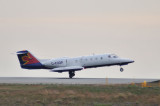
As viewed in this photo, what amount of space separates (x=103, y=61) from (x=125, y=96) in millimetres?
27151

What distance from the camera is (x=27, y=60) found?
63.2 meters

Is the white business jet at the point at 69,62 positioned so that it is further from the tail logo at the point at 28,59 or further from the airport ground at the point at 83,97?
the airport ground at the point at 83,97

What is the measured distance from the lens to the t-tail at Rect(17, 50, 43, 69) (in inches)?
2482

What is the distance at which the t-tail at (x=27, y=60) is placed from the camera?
6303 centimetres

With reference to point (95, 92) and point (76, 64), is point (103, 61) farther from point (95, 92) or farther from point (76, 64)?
point (95, 92)

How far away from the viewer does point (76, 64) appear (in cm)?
6141

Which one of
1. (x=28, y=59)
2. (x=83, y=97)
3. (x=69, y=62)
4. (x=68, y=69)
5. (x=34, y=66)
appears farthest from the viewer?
(x=34, y=66)

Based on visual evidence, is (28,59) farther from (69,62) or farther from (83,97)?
(83,97)

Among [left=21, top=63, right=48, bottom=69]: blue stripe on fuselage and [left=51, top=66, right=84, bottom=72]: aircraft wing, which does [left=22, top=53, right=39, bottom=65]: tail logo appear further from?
[left=51, top=66, right=84, bottom=72]: aircraft wing

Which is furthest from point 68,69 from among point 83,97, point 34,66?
point 83,97

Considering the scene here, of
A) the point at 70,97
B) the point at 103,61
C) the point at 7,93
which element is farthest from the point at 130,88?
the point at 103,61

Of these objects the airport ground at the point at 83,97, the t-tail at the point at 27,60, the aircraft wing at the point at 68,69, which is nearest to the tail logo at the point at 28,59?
the t-tail at the point at 27,60

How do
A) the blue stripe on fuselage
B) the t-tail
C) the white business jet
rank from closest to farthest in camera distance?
1. the white business jet
2. the t-tail
3. the blue stripe on fuselage

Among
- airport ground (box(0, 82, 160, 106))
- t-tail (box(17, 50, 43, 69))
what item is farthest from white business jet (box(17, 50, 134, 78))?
airport ground (box(0, 82, 160, 106))
